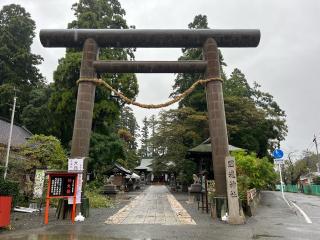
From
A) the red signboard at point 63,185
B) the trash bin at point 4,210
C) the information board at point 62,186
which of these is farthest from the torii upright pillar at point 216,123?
the trash bin at point 4,210

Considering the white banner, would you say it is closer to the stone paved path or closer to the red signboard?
the red signboard

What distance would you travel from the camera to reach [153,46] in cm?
1212

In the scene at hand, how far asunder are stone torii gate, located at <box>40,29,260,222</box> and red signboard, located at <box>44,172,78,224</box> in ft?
5.17

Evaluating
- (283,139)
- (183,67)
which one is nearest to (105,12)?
(183,67)

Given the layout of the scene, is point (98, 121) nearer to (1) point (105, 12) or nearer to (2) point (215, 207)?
(1) point (105, 12)

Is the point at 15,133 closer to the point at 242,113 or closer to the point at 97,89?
the point at 97,89

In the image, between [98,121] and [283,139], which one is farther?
[283,139]

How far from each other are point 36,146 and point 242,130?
729 inches

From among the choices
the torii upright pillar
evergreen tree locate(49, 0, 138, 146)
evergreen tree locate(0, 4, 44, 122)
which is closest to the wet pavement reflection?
the torii upright pillar

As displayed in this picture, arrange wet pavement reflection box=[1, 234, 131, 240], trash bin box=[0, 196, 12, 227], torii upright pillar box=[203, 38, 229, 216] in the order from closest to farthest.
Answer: wet pavement reflection box=[1, 234, 131, 240] < trash bin box=[0, 196, 12, 227] < torii upright pillar box=[203, 38, 229, 216]

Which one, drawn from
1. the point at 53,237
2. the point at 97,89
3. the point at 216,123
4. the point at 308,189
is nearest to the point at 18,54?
the point at 97,89

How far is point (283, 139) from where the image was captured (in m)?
33.3

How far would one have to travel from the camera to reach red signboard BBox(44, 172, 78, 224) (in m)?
10.2

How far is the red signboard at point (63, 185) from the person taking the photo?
33.6ft
